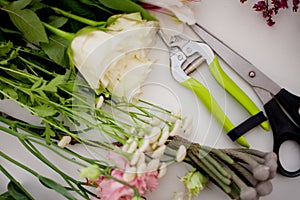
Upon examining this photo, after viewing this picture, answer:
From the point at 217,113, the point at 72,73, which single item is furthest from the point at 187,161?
the point at 72,73

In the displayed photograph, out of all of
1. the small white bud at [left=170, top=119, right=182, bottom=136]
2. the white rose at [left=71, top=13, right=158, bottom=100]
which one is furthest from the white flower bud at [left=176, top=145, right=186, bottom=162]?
the white rose at [left=71, top=13, right=158, bottom=100]

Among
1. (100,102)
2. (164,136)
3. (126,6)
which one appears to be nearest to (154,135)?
(164,136)

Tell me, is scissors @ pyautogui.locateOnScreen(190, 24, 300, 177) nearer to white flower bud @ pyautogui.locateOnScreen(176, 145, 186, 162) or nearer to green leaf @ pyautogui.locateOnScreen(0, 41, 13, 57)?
white flower bud @ pyautogui.locateOnScreen(176, 145, 186, 162)

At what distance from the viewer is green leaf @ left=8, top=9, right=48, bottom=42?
2.81 ft

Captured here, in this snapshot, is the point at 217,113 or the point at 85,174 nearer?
the point at 85,174

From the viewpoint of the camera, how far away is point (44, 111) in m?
0.84

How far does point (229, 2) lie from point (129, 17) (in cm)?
18

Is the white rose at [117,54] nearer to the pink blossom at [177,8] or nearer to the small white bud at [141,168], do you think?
the pink blossom at [177,8]

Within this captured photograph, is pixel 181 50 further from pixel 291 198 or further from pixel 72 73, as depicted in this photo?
pixel 291 198

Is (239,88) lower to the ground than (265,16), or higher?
lower

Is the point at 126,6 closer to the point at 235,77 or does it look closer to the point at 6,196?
the point at 235,77

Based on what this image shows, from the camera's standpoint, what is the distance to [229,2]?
3.10 feet

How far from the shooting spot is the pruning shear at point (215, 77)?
90 cm

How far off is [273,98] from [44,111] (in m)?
0.35
